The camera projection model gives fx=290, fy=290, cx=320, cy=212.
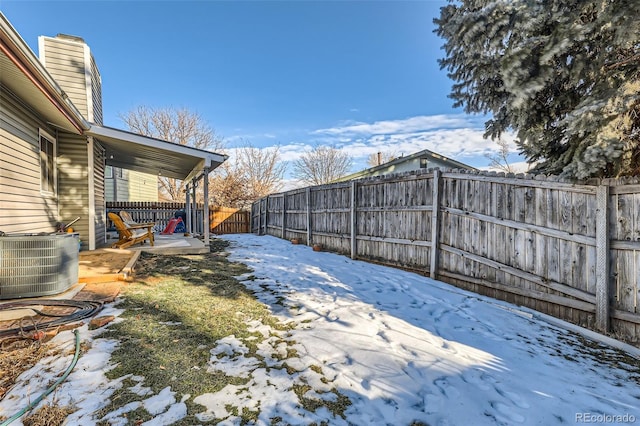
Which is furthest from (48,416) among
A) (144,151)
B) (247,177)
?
(247,177)

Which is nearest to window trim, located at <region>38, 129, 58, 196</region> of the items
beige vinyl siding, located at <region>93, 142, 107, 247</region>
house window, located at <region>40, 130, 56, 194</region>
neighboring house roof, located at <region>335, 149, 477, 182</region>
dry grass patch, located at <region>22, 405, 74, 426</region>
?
house window, located at <region>40, 130, 56, 194</region>

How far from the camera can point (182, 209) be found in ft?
48.2

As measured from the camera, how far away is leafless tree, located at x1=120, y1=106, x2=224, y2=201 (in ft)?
73.3

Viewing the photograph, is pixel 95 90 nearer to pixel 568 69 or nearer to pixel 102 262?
pixel 102 262

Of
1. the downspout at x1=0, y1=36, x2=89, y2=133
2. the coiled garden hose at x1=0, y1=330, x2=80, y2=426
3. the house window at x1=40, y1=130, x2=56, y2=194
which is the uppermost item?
the downspout at x1=0, y1=36, x2=89, y2=133

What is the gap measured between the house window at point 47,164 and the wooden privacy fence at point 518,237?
20.3 feet

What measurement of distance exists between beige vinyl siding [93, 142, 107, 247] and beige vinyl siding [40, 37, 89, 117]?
1.85 meters

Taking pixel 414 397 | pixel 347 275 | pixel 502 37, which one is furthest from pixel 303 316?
pixel 502 37

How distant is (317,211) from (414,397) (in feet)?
22.3

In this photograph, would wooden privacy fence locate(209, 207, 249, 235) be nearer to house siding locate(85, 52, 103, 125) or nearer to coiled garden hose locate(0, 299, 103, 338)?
house siding locate(85, 52, 103, 125)

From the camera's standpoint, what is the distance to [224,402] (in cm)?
185

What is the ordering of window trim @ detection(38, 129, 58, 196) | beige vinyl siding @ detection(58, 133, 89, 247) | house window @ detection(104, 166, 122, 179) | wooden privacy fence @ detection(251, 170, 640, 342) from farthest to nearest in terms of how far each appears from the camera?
house window @ detection(104, 166, 122, 179)
beige vinyl siding @ detection(58, 133, 89, 247)
window trim @ detection(38, 129, 58, 196)
wooden privacy fence @ detection(251, 170, 640, 342)

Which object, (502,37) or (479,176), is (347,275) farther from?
(502,37)

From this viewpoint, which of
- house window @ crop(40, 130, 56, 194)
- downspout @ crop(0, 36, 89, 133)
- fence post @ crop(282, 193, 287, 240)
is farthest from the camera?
fence post @ crop(282, 193, 287, 240)
